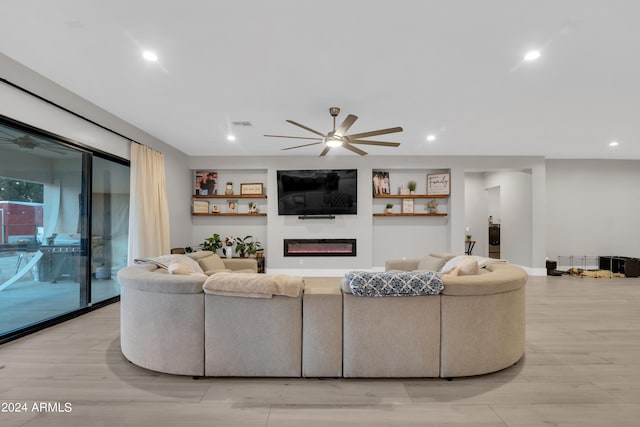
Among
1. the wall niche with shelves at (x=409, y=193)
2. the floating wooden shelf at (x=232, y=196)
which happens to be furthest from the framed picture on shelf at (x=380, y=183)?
the floating wooden shelf at (x=232, y=196)

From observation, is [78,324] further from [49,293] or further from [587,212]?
[587,212]

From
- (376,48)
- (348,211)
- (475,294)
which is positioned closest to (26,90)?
(376,48)

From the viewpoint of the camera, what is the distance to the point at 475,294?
239 cm

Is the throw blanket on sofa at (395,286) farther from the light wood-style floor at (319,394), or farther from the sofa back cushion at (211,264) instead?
the sofa back cushion at (211,264)

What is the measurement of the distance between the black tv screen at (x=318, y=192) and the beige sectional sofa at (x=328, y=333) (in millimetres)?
4583

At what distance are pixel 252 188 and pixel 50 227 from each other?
3887 mm

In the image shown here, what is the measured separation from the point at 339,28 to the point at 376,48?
0.43m

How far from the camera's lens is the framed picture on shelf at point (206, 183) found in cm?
720

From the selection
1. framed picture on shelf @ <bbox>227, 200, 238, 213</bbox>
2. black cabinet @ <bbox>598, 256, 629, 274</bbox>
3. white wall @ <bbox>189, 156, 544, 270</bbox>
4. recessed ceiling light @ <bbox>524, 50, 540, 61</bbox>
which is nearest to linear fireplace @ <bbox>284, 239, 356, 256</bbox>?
white wall @ <bbox>189, 156, 544, 270</bbox>

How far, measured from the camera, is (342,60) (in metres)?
2.93

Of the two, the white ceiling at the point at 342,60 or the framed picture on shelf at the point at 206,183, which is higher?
the white ceiling at the point at 342,60

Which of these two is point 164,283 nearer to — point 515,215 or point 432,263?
point 432,263

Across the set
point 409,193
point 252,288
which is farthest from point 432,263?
point 409,193

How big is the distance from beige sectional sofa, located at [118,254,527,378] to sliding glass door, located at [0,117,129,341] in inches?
85.8
